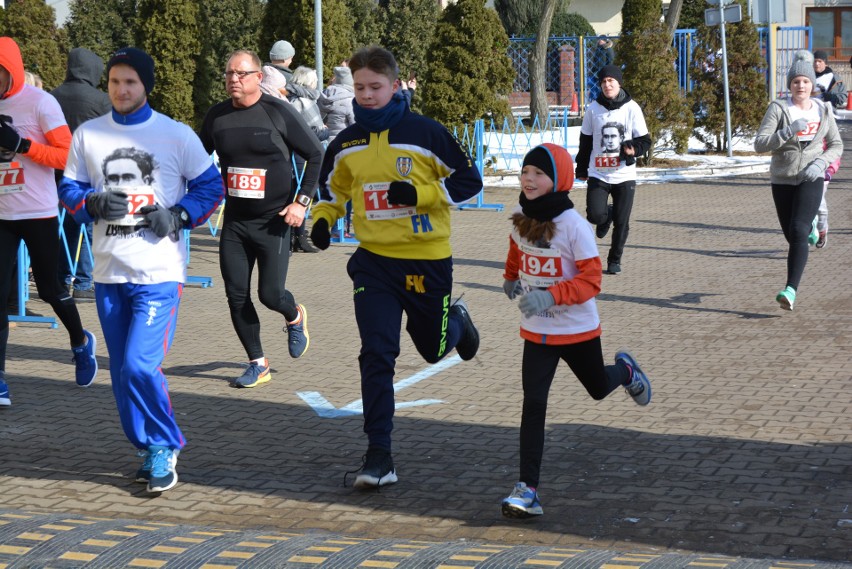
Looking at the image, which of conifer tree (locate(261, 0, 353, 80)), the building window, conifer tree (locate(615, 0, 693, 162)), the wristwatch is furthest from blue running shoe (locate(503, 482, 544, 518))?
the building window

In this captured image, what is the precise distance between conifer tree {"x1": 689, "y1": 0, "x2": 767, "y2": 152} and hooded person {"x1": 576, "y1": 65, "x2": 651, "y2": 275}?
11.6m

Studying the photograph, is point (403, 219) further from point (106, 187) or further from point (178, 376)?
point (178, 376)

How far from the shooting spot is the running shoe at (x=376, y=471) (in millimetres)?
5586

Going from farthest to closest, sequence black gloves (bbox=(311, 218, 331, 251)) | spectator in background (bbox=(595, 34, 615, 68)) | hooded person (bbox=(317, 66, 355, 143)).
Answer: spectator in background (bbox=(595, 34, 615, 68)), hooded person (bbox=(317, 66, 355, 143)), black gloves (bbox=(311, 218, 331, 251))

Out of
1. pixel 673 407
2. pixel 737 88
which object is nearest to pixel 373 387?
pixel 673 407

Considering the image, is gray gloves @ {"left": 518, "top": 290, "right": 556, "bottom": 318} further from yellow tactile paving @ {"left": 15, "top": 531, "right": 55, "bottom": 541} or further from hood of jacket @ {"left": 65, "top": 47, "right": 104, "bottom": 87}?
hood of jacket @ {"left": 65, "top": 47, "right": 104, "bottom": 87}

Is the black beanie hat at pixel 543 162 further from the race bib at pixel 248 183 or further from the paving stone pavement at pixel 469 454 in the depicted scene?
the race bib at pixel 248 183

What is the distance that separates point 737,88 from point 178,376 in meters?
17.5

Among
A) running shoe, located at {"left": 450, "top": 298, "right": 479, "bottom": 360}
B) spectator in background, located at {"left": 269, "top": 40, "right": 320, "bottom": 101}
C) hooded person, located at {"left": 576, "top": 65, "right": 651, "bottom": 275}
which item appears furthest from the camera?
spectator in background, located at {"left": 269, "top": 40, "right": 320, "bottom": 101}

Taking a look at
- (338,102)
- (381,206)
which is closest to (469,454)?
(381,206)

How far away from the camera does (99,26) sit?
2744 cm

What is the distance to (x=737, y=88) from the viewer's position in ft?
76.8

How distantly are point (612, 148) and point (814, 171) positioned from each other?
2635mm

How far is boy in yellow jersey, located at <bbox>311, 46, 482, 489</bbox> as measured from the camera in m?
5.75
